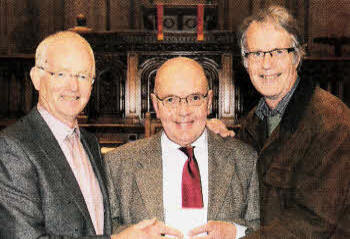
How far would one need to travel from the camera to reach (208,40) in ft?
24.5

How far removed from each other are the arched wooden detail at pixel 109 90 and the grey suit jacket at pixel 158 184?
5445 mm

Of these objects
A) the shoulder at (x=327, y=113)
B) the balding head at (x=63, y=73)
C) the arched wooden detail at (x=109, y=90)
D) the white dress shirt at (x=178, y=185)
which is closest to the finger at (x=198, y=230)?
the white dress shirt at (x=178, y=185)

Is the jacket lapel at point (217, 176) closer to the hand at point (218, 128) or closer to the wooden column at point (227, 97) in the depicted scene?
the hand at point (218, 128)

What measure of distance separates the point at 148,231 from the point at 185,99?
0.71m

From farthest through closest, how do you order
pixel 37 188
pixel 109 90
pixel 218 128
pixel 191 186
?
pixel 109 90, pixel 218 128, pixel 191 186, pixel 37 188

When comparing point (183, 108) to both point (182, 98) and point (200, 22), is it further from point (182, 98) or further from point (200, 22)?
point (200, 22)

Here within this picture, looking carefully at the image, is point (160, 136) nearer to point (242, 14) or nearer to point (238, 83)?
point (238, 83)

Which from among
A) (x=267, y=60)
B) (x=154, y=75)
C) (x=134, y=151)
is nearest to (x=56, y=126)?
(x=134, y=151)

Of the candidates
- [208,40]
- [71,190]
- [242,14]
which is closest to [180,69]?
[71,190]

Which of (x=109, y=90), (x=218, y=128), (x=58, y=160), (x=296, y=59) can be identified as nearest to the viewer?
(x=58, y=160)

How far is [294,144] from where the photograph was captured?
2.20m

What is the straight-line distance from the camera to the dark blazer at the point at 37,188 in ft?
6.13

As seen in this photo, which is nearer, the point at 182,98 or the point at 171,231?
the point at 171,231

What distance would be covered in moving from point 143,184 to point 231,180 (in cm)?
46
